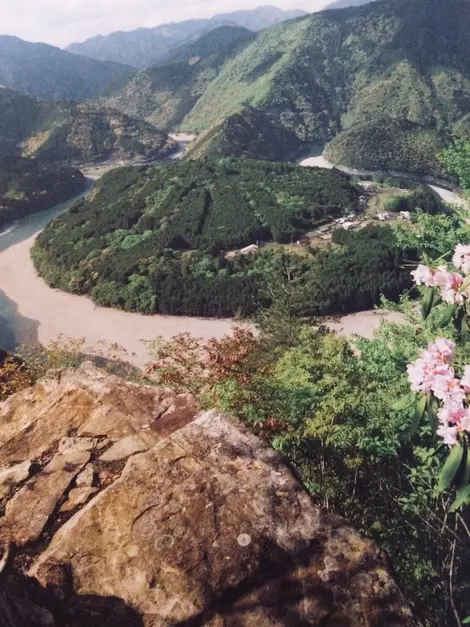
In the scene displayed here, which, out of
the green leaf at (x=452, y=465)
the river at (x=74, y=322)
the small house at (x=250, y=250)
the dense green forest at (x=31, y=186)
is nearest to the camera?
the green leaf at (x=452, y=465)

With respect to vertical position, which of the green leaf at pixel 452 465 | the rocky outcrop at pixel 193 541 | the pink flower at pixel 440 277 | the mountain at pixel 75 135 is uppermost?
the mountain at pixel 75 135

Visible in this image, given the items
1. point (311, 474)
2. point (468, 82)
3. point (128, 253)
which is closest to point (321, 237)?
point (128, 253)

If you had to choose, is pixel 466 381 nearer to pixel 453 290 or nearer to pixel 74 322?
pixel 453 290

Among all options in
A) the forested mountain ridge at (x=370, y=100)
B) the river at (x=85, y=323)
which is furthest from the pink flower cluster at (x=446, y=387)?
the forested mountain ridge at (x=370, y=100)

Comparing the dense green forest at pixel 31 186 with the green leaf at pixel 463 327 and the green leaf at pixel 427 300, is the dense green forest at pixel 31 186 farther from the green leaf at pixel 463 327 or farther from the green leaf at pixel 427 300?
the green leaf at pixel 463 327

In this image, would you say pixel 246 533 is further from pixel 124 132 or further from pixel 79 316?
pixel 124 132

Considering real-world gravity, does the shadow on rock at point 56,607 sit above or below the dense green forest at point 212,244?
above

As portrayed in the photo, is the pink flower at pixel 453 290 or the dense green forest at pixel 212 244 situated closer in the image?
the pink flower at pixel 453 290
